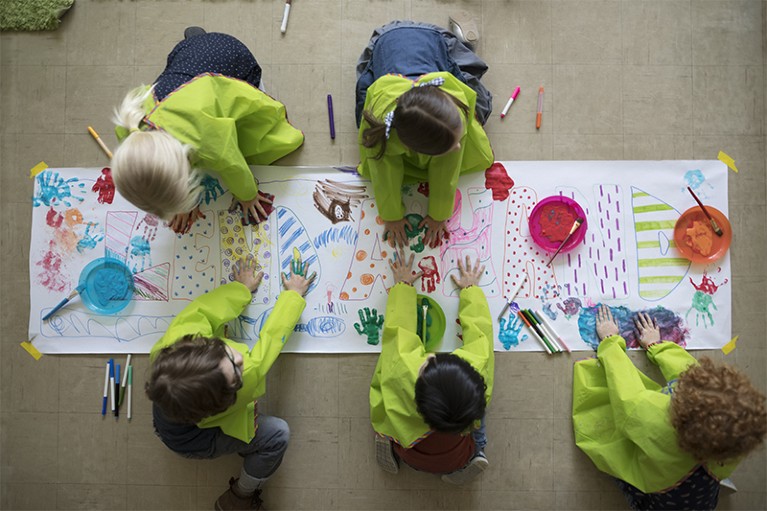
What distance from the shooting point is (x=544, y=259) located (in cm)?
146

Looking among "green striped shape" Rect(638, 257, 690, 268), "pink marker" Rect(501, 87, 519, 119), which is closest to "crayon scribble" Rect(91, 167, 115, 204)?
"pink marker" Rect(501, 87, 519, 119)

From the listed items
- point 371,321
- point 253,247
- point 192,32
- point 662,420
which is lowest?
point 662,420

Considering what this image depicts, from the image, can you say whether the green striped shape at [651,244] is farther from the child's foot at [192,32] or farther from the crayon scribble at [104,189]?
the crayon scribble at [104,189]

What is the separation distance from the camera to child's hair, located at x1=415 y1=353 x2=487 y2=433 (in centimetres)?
107

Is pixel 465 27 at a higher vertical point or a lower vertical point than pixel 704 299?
higher

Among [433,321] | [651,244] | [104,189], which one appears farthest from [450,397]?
[104,189]

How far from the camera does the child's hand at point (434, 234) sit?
145 cm

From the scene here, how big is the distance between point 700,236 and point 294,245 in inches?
47.9

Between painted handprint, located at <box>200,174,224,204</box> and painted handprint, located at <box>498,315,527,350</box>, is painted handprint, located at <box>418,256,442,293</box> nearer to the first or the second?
painted handprint, located at <box>498,315,527,350</box>

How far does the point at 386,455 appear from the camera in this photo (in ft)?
4.65

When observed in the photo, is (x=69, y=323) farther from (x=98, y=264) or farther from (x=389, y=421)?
(x=389, y=421)

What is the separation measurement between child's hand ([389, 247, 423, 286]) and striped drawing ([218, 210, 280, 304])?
0.35m

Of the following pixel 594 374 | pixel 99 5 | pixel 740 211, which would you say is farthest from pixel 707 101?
pixel 99 5

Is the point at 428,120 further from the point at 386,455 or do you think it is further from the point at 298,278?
the point at 386,455
